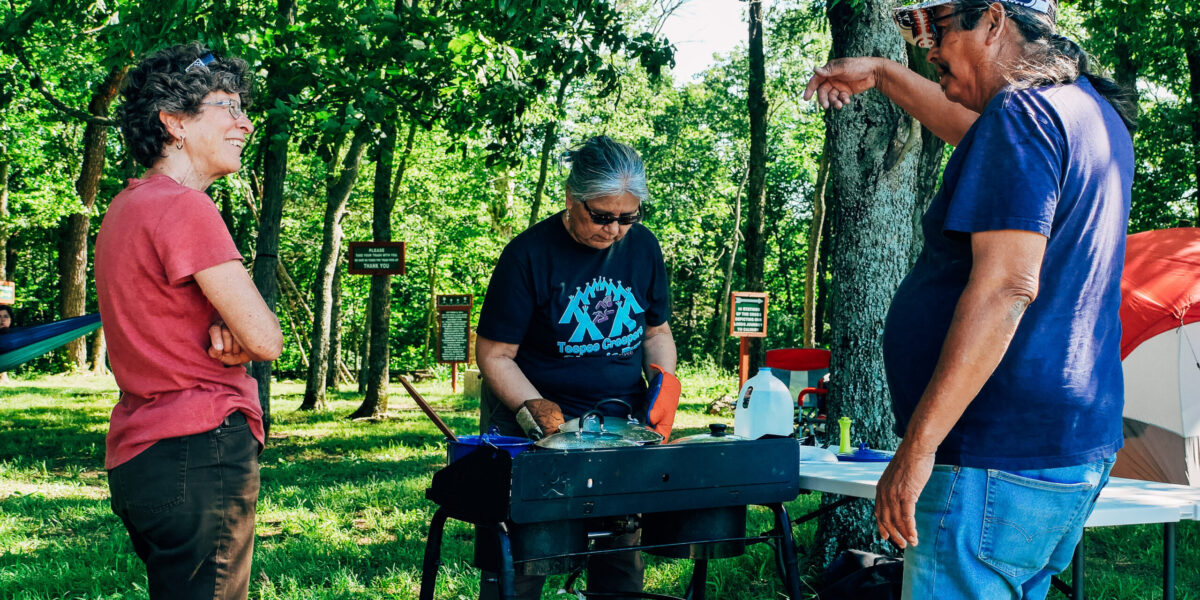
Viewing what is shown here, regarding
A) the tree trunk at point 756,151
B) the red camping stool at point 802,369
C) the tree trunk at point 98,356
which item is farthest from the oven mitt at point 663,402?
the tree trunk at point 98,356

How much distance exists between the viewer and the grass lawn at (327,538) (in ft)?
14.1

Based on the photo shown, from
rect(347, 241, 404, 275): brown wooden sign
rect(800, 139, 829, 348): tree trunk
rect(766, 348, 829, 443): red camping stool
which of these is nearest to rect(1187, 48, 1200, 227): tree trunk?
rect(800, 139, 829, 348): tree trunk

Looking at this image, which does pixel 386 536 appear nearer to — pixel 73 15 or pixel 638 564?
pixel 638 564

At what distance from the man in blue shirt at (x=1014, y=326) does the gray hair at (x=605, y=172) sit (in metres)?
1.13

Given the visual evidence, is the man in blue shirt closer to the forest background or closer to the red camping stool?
the forest background

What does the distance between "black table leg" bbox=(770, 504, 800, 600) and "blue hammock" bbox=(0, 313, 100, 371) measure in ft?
16.7

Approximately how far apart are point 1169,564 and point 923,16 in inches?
77.9

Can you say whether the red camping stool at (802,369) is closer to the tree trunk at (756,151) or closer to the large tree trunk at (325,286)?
the tree trunk at (756,151)

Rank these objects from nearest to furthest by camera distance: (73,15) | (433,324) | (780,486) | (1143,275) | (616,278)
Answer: (780,486), (616,278), (1143,275), (73,15), (433,324)

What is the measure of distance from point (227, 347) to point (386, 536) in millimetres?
3625

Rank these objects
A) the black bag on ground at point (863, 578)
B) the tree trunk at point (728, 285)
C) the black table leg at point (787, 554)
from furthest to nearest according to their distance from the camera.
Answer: the tree trunk at point (728, 285) < the black bag on ground at point (863, 578) < the black table leg at point (787, 554)

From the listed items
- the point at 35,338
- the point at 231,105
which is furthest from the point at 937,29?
the point at 35,338

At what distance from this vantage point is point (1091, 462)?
1.56 metres

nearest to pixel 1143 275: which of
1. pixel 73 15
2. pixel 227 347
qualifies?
pixel 227 347
